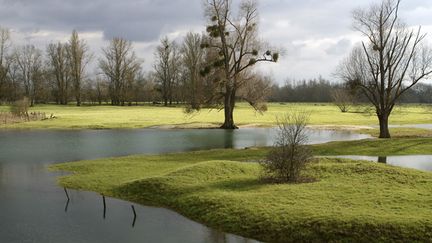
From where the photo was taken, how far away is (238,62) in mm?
59125

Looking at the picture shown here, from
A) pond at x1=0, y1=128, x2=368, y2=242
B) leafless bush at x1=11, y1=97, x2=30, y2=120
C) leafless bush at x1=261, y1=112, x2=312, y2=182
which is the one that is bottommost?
pond at x1=0, y1=128, x2=368, y2=242

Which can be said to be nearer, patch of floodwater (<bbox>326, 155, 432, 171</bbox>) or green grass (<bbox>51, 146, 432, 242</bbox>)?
green grass (<bbox>51, 146, 432, 242</bbox>)

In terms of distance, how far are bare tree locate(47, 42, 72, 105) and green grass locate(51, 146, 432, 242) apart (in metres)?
98.6

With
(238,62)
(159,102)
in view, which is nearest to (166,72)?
(159,102)

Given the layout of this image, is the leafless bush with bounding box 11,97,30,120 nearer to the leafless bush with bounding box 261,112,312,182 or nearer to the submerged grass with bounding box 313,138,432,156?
the submerged grass with bounding box 313,138,432,156

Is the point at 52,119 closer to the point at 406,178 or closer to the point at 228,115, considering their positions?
the point at 228,115

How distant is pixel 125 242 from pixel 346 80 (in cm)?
3498

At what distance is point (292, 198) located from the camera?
17.8m

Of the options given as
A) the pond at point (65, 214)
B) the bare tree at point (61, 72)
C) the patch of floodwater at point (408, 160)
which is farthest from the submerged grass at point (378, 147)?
the bare tree at point (61, 72)

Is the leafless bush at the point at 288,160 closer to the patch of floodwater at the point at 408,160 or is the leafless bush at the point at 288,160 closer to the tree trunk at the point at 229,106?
the patch of floodwater at the point at 408,160

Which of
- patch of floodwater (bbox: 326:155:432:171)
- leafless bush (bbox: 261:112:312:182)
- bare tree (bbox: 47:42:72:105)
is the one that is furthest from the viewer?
bare tree (bbox: 47:42:72:105)

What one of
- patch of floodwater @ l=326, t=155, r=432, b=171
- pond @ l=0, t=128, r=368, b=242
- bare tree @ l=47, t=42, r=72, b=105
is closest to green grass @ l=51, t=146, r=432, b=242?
pond @ l=0, t=128, r=368, b=242

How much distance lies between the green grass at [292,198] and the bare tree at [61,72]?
98.6 m

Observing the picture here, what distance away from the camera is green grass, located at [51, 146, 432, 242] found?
14492mm
